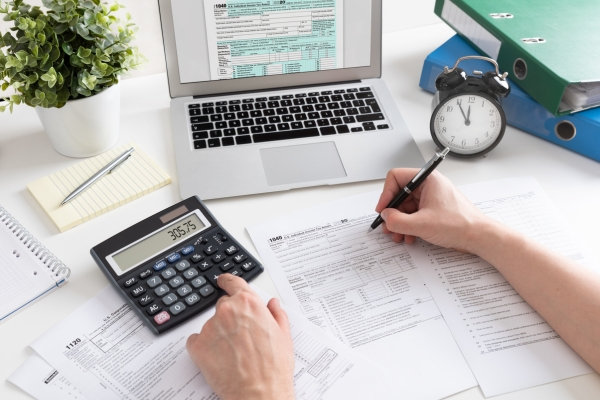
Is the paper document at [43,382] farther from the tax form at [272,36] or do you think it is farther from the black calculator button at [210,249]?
the tax form at [272,36]

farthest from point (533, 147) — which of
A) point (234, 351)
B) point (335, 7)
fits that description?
point (234, 351)

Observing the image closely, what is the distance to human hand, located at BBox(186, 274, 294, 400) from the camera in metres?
0.72

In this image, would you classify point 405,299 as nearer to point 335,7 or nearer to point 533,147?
point 533,147

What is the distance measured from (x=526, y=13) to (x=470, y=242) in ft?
1.93

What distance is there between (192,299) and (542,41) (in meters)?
0.82

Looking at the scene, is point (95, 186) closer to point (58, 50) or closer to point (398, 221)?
point (58, 50)

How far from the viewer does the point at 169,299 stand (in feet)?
2.72

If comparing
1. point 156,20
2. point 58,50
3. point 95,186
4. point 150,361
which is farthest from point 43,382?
point 156,20

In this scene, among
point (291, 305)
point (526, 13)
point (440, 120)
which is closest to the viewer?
point (291, 305)

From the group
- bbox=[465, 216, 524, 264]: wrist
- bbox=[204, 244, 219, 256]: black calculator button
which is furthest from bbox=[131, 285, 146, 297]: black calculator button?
bbox=[465, 216, 524, 264]: wrist

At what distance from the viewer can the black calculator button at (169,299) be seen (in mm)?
825

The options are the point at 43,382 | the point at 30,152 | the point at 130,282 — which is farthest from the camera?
the point at 30,152

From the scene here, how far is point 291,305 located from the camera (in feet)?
2.77

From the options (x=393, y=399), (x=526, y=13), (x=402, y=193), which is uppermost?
(x=526, y=13)
